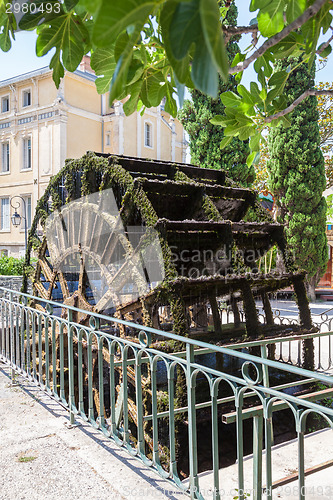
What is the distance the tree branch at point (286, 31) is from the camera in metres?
1.63

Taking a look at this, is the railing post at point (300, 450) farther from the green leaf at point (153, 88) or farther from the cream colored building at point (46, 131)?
the cream colored building at point (46, 131)

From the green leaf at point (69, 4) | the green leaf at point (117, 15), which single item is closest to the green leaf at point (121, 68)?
the green leaf at point (117, 15)

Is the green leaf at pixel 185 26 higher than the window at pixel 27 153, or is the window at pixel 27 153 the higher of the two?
the window at pixel 27 153

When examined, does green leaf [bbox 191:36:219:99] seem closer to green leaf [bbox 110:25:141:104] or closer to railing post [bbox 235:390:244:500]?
green leaf [bbox 110:25:141:104]

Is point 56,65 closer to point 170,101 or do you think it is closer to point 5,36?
point 5,36

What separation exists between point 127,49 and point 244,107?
66.8 inches

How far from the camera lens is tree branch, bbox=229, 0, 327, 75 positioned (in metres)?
1.63

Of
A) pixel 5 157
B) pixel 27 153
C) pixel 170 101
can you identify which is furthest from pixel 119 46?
pixel 5 157

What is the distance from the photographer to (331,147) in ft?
54.1

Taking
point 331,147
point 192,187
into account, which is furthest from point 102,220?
point 331,147

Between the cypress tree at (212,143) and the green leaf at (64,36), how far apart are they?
11.3 m

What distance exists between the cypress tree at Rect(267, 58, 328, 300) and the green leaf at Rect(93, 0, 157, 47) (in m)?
13.5

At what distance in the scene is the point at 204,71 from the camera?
84cm

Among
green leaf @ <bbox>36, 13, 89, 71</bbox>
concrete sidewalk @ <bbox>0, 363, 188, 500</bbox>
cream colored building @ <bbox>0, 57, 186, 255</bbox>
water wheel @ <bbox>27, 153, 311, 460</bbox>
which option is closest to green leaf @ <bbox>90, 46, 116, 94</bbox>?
green leaf @ <bbox>36, 13, 89, 71</bbox>
